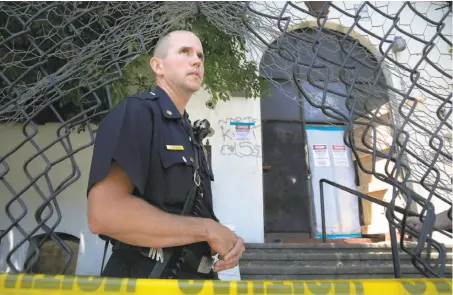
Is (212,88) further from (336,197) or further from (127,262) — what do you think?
(127,262)

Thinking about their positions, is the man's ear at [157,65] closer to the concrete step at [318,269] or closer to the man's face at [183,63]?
the man's face at [183,63]

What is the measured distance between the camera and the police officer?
3.15 feet

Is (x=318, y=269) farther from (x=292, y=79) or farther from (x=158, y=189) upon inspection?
(x=158, y=189)

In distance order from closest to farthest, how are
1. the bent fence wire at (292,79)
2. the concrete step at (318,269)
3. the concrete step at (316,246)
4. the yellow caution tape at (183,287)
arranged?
the yellow caution tape at (183,287), the bent fence wire at (292,79), the concrete step at (318,269), the concrete step at (316,246)

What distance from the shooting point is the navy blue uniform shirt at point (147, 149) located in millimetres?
987

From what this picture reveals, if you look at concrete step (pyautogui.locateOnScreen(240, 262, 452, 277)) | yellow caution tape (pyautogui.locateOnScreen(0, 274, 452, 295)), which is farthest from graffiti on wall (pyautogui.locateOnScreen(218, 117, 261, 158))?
yellow caution tape (pyautogui.locateOnScreen(0, 274, 452, 295))

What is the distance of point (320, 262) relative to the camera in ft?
13.4

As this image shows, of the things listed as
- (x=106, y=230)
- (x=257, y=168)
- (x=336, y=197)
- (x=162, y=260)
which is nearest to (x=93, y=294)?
(x=106, y=230)

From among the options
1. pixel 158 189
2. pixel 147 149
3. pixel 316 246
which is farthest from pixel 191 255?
pixel 316 246

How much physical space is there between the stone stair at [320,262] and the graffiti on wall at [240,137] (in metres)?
1.42

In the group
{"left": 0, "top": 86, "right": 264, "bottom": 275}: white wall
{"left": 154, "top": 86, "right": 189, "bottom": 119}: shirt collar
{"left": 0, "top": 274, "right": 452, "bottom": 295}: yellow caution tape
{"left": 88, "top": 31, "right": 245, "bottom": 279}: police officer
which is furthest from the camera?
{"left": 0, "top": 86, "right": 264, "bottom": 275}: white wall

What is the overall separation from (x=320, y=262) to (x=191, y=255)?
3257mm

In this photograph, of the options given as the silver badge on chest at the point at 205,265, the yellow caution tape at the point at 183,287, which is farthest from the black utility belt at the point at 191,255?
the yellow caution tape at the point at 183,287

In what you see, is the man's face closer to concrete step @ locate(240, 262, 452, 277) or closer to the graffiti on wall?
concrete step @ locate(240, 262, 452, 277)
